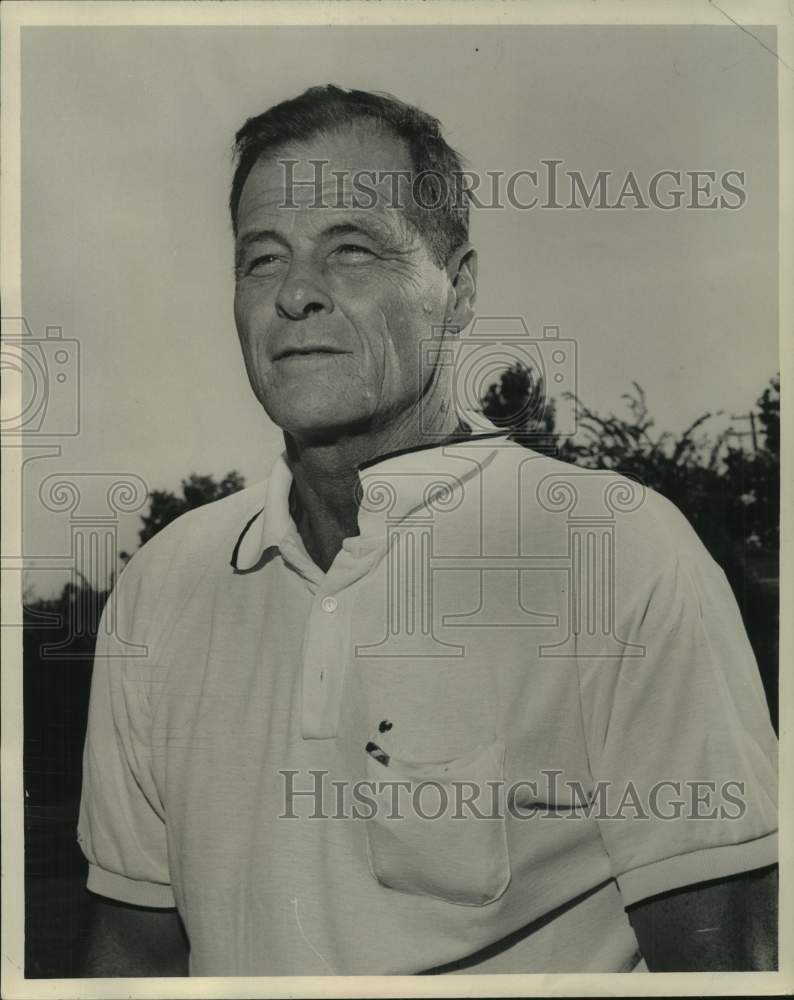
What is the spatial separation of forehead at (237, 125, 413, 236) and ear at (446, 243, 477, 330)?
16 cm

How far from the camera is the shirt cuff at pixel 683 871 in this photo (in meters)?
2.49

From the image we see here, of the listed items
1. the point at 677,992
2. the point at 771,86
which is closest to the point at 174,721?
the point at 677,992

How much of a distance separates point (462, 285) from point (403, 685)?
952 mm

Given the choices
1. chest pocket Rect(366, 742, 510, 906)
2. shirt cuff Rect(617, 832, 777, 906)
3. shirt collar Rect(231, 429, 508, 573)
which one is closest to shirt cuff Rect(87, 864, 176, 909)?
chest pocket Rect(366, 742, 510, 906)

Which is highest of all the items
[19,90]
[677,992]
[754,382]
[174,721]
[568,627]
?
[19,90]

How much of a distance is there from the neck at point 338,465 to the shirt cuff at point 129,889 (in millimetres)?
865

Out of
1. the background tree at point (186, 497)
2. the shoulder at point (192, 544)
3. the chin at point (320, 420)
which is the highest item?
the chin at point (320, 420)

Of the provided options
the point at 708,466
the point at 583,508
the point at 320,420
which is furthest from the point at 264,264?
the point at 708,466

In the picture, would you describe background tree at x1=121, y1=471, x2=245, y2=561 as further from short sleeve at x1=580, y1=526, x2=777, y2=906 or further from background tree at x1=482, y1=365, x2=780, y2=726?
short sleeve at x1=580, y1=526, x2=777, y2=906

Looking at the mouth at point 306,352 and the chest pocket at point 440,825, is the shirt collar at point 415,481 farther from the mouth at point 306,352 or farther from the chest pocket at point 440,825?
the chest pocket at point 440,825

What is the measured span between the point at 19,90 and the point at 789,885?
105 inches

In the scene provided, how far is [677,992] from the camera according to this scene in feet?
8.46

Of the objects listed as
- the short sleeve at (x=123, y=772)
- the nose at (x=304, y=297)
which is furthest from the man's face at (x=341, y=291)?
the short sleeve at (x=123, y=772)

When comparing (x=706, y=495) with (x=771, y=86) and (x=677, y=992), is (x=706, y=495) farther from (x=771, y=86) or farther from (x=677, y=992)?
(x=677, y=992)
